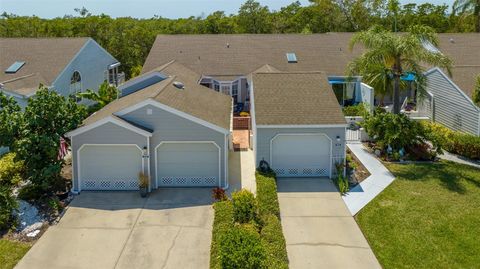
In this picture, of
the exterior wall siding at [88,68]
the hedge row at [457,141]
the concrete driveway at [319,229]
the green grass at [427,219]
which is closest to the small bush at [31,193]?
the concrete driveway at [319,229]

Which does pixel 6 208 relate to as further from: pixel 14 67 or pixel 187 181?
pixel 14 67

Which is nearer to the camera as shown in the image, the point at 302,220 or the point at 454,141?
the point at 302,220

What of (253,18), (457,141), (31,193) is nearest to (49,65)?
(31,193)

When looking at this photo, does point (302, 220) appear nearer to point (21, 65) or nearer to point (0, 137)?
point (0, 137)

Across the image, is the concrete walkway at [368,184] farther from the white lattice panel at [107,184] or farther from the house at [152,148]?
the white lattice panel at [107,184]

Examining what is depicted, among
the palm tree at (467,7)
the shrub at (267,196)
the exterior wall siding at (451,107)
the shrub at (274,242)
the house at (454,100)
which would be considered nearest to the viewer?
the shrub at (274,242)

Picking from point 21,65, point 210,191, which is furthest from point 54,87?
point 210,191

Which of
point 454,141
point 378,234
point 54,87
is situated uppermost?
point 54,87
